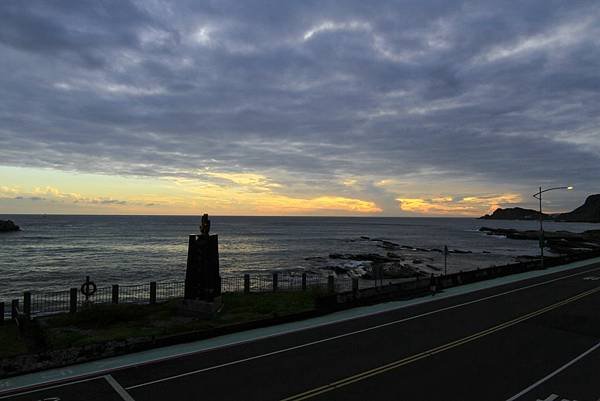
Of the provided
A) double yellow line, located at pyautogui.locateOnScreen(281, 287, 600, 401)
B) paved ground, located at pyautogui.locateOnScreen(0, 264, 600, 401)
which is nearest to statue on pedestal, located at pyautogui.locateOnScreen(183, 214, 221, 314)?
paved ground, located at pyautogui.locateOnScreen(0, 264, 600, 401)

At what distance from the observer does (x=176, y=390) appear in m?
9.98

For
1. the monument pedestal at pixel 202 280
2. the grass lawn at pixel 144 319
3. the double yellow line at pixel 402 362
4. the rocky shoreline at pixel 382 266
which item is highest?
the monument pedestal at pixel 202 280

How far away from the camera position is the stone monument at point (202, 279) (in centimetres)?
1856

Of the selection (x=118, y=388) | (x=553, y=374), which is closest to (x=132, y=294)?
(x=118, y=388)

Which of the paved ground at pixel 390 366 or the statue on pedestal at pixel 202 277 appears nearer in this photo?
the paved ground at pixel 390 366

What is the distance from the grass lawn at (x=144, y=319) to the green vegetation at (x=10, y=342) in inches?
32.0

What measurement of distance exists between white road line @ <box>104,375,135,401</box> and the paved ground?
23 mm

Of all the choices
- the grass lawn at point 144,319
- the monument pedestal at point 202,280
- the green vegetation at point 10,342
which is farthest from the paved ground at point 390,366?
the monument pedestal at point 202,280

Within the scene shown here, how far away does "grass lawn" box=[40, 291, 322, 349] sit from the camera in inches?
603

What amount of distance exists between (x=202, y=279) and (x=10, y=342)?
278 inches

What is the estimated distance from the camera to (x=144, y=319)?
18375mm

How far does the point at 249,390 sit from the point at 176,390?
5.57 feet

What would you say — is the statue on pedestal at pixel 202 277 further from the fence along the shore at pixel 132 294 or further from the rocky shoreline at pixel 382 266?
the rocky shoreline at pixel 382 266

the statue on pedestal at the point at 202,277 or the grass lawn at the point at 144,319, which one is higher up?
the statue on pedestal at the point at 202,277
